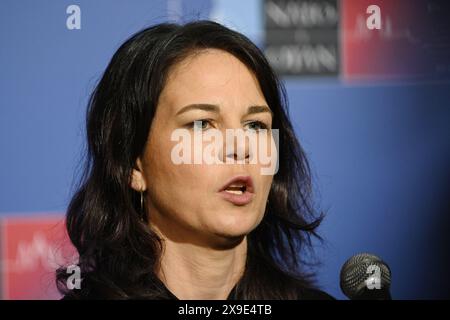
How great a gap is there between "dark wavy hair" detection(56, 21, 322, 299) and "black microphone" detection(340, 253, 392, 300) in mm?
245

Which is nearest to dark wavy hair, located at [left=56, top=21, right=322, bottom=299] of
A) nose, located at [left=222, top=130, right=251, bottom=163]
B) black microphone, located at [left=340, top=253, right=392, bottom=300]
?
nose, located at [left=222, top=130, right=251, bottom=163]

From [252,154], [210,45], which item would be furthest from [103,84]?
[252,154]

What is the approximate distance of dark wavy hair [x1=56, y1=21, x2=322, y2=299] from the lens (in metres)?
1.24

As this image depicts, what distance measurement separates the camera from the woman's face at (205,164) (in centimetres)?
120

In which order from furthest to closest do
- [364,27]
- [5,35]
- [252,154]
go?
[364,27] → [5,35] → [252,154]

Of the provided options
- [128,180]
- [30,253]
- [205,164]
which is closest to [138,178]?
[128,180]

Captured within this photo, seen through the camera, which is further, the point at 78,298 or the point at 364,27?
the point at 364,27

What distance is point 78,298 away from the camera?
1300mm

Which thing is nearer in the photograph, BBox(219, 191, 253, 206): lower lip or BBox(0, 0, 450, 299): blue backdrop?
BBox(219, 191, 253, 206): lower lip

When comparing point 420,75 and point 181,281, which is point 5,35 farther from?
point 420,75

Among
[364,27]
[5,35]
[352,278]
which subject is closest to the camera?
[352,278]

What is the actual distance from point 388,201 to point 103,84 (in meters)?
0.78

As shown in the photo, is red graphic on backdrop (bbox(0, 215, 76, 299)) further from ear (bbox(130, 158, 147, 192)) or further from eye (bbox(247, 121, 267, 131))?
eye (bbox(247, 121, 267, 131))

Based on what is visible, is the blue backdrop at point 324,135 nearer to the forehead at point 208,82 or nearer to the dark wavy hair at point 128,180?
the dark wavy hair at point 128,180
